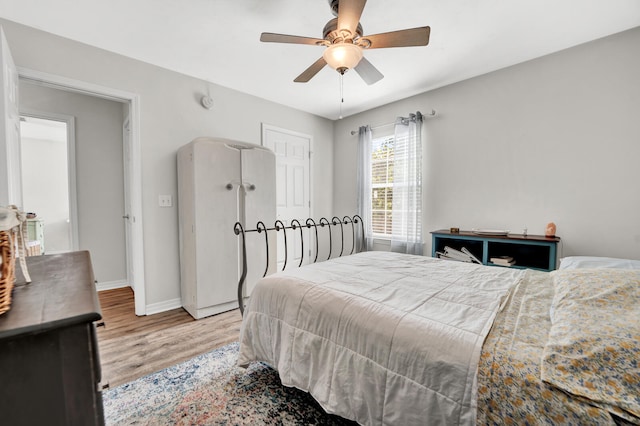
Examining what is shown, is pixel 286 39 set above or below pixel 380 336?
above

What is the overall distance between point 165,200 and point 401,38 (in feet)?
8.85

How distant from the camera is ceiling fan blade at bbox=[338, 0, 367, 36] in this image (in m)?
1.46

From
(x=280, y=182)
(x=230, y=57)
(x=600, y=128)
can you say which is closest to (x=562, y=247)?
(x=600, y=128)

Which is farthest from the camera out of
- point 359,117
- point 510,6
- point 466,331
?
point 359,117

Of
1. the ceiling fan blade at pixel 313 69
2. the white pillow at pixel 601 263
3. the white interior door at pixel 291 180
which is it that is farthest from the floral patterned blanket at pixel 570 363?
the white interior door at pixel 291 180

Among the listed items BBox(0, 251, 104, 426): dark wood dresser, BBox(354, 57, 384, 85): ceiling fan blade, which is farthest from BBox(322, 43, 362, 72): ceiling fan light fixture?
BBox(0, 251, 104, 426): dark wood dresser

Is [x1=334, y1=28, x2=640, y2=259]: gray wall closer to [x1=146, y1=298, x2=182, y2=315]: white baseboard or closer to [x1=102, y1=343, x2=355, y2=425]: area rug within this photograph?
[x1=102, y1=343, x2=355, y2=425]: area rug

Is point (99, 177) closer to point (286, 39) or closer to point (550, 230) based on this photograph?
point (286, 39)

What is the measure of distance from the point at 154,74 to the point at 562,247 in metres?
4.42

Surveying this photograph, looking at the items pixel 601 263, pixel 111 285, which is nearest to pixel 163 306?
pixel 111 285

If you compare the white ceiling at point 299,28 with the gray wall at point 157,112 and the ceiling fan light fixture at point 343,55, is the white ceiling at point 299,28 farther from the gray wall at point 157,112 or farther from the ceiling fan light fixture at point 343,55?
the ceiling fan light fixture at point 343,55

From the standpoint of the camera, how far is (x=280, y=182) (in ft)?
13.0

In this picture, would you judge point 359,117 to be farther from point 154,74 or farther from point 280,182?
point 154,74

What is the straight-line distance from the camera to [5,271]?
1.91ft
